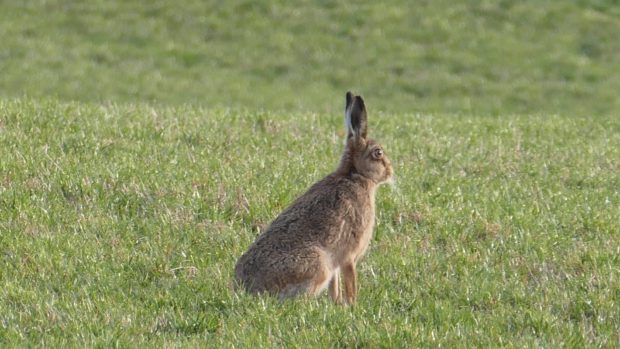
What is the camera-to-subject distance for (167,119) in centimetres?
1549

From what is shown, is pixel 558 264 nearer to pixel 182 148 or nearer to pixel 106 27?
pixel 182 148

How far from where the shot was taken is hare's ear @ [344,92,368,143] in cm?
886

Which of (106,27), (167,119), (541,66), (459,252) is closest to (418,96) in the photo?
(541,66)

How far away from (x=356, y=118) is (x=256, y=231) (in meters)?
2.17

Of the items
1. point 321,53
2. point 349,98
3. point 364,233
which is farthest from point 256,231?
point 321,53

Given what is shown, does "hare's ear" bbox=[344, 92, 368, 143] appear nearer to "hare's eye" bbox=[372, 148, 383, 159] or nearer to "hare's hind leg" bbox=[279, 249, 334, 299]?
"hare's eye" bbox=[372, 148, 383, 159]

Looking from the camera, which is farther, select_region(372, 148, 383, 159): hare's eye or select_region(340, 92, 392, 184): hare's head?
select_region(372, 148, 383, 159): hare's eye

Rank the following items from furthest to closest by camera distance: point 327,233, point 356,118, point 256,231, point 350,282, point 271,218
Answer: point 271,218, point 256,231, point 356,118, point 350,282, point 327,233

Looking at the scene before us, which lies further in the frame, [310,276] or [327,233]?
[327,233]

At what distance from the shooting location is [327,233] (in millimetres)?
8648

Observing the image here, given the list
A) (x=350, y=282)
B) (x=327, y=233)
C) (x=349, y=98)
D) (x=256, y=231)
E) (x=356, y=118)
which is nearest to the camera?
(x=327, y=233)

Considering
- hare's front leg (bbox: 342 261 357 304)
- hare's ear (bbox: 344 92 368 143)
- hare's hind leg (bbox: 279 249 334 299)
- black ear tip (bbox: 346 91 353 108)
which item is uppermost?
black ear tip (bbox: 346 91 353 108)

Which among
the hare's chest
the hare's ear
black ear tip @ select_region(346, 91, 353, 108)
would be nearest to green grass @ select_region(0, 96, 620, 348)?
the hare's chest

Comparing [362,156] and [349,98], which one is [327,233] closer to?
[362,156]
